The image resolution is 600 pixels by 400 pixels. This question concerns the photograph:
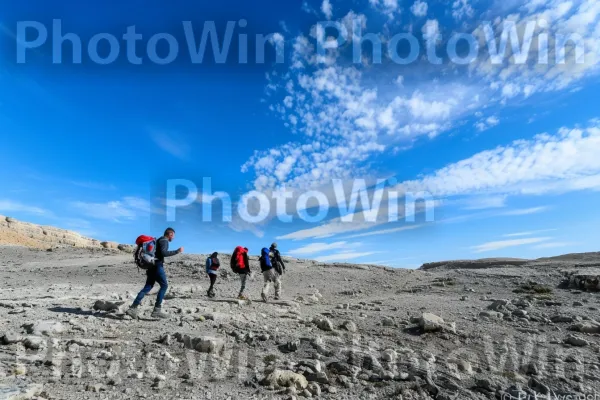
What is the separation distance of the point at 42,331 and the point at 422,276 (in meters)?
27.0

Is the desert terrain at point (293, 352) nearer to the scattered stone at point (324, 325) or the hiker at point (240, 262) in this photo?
the scattered stone at point (324, 325)

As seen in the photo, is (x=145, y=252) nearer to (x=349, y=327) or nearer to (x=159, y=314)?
(x=159, y=314)

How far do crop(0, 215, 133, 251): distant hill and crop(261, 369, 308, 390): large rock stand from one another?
76.3m

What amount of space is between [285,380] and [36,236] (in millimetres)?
103394

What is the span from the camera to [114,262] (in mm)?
31875

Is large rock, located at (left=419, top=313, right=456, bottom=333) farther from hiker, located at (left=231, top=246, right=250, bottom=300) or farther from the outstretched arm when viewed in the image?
hiker, located at (left=231, top=246, right=250, bottom=300)

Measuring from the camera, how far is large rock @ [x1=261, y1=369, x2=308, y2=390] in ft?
20.2

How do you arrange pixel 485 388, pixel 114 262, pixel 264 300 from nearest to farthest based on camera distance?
pixel 485 388, pixel 264 300, pixel 114 262

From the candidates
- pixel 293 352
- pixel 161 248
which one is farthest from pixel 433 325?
pixel 161 248

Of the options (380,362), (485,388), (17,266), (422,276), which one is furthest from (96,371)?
(17,266)

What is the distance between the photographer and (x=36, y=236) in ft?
291

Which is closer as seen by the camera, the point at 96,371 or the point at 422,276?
the point at 96,371

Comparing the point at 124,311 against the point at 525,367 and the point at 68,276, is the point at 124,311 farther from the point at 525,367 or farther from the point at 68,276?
the point at 68,276

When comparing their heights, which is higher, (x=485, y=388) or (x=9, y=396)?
(x=9, y=396)
